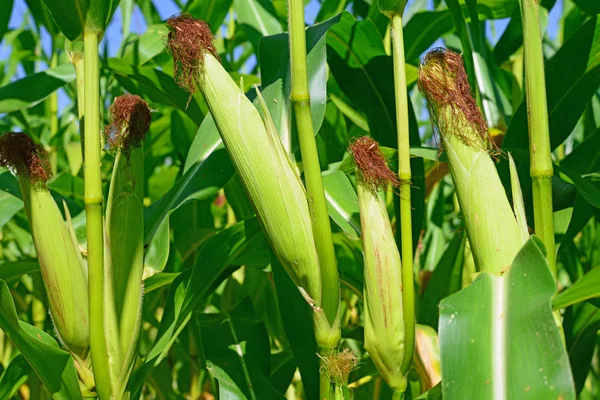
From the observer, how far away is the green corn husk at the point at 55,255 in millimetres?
928

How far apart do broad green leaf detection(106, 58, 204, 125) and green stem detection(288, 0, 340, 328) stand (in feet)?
2.51

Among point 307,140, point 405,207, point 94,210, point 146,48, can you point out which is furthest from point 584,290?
point 146,48

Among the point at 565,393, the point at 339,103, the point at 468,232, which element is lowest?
the point at 565,393

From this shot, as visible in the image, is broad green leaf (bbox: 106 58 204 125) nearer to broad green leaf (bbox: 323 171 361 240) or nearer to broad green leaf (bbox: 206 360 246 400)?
broad green leaf (bbox: 323 171 361 240)

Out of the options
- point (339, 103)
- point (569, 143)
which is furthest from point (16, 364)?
point (569, 143)

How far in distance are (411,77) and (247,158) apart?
0.81 meters

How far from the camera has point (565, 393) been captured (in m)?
0.69

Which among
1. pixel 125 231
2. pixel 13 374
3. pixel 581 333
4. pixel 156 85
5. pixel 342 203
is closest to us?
pixel 125 231

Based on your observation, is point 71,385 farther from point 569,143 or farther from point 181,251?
point 569,143

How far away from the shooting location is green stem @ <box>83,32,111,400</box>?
88cm

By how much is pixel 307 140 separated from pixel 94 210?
0.28 meters

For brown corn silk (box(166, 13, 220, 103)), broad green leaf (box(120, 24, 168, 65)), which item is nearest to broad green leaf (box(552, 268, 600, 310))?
brown corn silk (box(166, 13, 220, 103))

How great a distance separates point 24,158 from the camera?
997mm

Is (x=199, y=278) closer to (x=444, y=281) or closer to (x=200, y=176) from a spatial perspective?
(x=200, y=176)
